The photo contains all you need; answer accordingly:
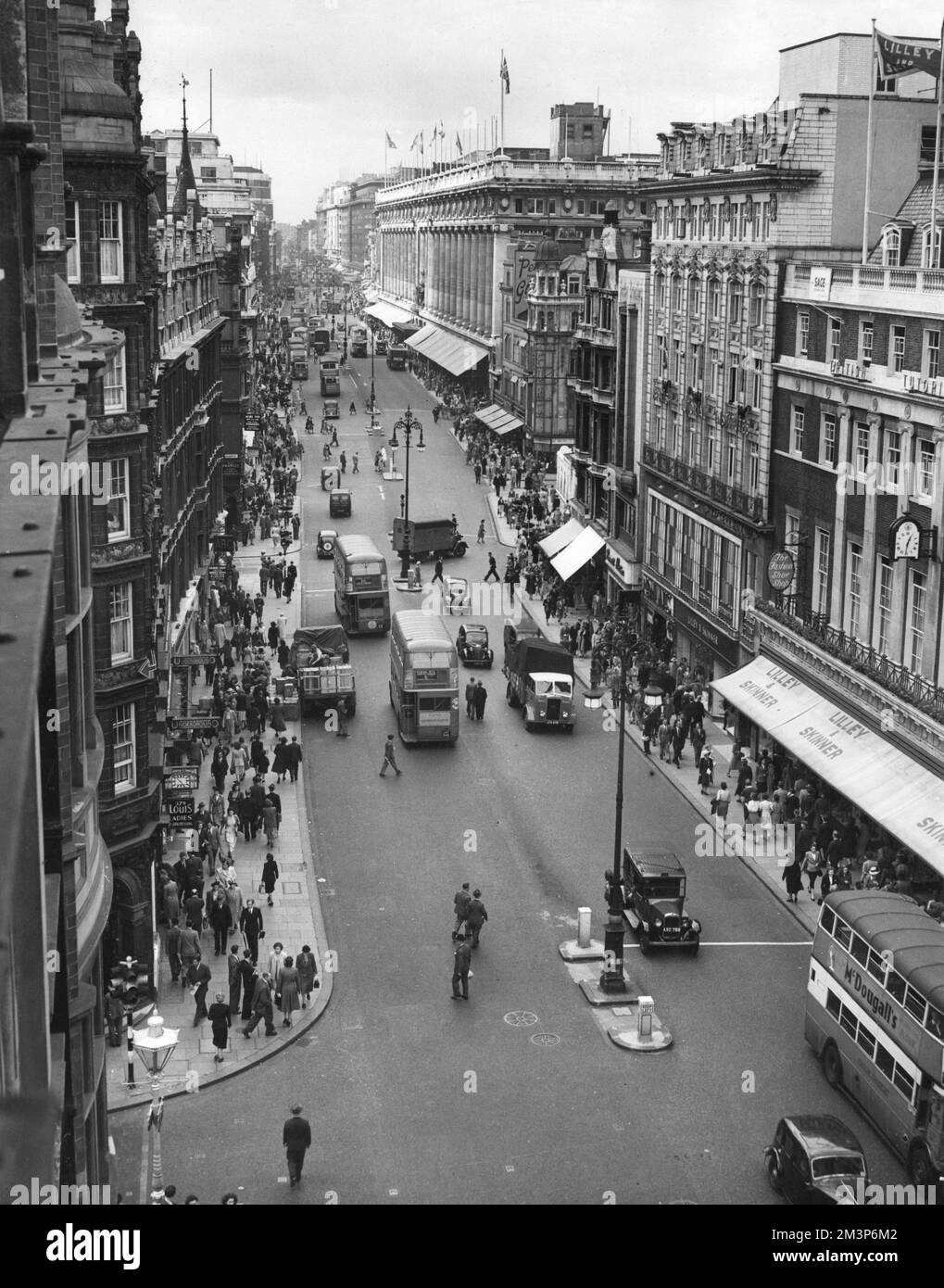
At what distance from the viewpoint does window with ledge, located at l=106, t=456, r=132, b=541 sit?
3198 cm

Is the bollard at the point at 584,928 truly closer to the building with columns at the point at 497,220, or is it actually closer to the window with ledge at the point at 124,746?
the window with ledge at the point at 124,746

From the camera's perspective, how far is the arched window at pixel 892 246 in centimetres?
4184

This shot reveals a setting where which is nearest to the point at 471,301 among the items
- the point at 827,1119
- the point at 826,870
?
the point at 826,870

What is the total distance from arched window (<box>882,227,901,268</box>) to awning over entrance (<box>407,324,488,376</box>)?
88607mm

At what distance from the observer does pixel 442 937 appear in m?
33.9

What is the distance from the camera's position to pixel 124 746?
32.1m

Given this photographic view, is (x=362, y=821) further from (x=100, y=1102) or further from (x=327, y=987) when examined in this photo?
(x=100, y=1102)

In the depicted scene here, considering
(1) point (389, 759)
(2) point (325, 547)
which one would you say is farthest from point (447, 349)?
(1) point (389, 759)

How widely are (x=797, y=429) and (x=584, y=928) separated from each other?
18.7m

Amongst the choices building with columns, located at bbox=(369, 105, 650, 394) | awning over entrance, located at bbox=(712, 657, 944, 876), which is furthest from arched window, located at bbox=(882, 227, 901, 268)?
building with columns, located at bbox=(369, 105, 650, 394)

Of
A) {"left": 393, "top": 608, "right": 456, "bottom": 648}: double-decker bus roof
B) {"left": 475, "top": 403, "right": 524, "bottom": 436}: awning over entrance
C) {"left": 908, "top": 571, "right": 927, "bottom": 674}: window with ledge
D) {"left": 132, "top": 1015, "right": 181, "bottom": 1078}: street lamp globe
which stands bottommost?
{"left": 132, "top": 1015, "right": 181, "bottom": 1078}: street lamp globe

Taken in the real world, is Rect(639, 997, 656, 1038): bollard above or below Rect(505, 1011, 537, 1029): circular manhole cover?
above

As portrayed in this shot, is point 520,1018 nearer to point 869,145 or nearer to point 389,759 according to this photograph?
point 389,759

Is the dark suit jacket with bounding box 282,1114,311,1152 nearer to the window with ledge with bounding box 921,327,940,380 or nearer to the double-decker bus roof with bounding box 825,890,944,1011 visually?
the double-decker bus roof with bounding box 825,890,944,1011
